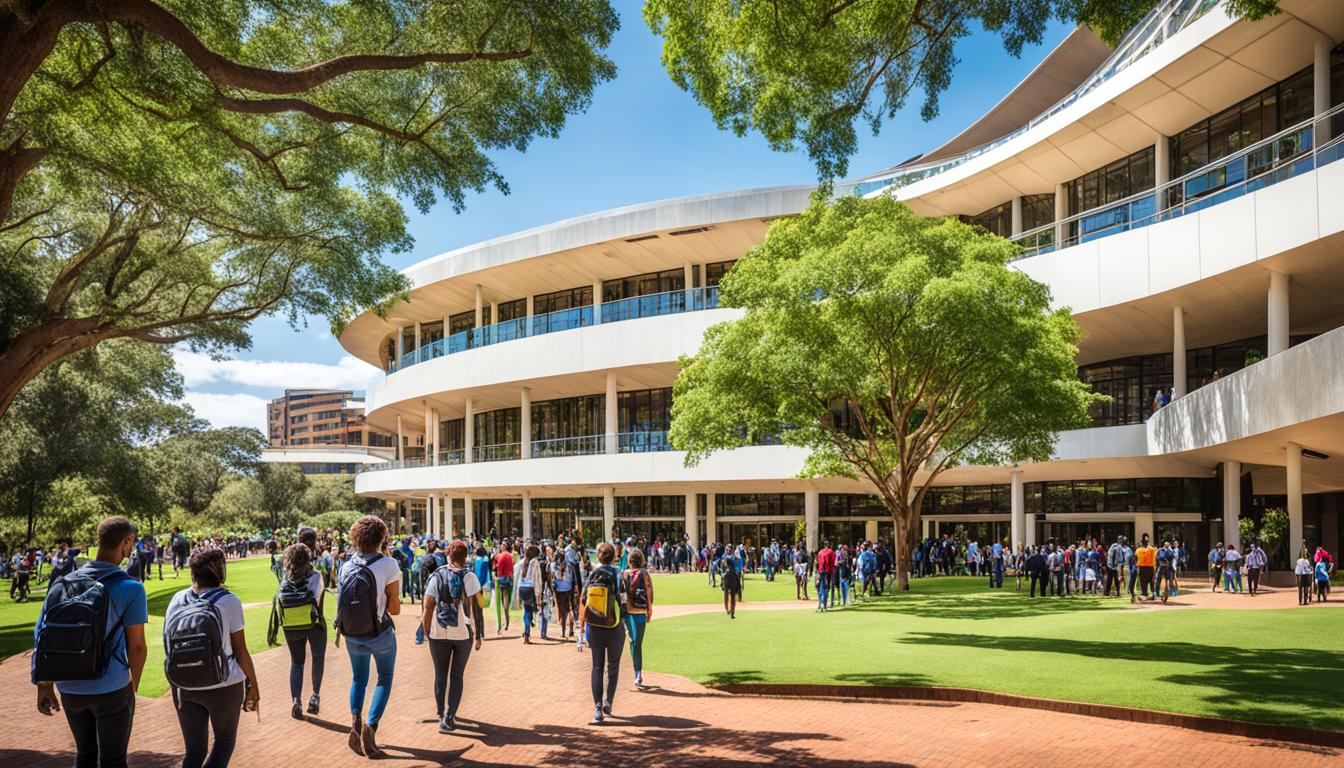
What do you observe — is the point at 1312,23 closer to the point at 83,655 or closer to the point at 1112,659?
the point at 1112,659

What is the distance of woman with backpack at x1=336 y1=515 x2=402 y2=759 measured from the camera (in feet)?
23.8

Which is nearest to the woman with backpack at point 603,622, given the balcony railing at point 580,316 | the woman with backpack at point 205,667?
the woman with backpack at point 205,667

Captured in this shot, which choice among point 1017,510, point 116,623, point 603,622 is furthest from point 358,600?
point 1017,510

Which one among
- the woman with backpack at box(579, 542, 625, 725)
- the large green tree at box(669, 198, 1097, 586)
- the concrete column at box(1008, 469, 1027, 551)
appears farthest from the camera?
the concrete column at box(1008, 469, 1027, 551)

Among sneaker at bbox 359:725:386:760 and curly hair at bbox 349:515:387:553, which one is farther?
sneaker at bbox 359:725:386:760

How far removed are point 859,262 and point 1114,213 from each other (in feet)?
36.5

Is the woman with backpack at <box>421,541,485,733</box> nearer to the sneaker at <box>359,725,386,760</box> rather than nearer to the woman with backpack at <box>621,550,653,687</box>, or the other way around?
the sneaker at <box>359,725,386,760</box>

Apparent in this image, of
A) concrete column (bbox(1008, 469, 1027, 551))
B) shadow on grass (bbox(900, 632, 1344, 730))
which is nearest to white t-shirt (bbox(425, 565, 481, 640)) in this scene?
shadow on grass (bbox(900, 632, 1344, 730))

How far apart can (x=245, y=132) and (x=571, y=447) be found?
2650 cm

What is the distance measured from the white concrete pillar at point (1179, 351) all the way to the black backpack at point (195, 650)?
27.3 meters

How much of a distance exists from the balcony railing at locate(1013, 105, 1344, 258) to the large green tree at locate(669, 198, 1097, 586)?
3.76 meters

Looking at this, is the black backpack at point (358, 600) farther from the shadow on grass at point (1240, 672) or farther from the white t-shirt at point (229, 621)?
the shadow on grass at point (1240, 672)

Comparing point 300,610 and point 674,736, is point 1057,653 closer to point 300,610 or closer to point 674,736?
point 674,736

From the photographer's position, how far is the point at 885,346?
71.1 feet
